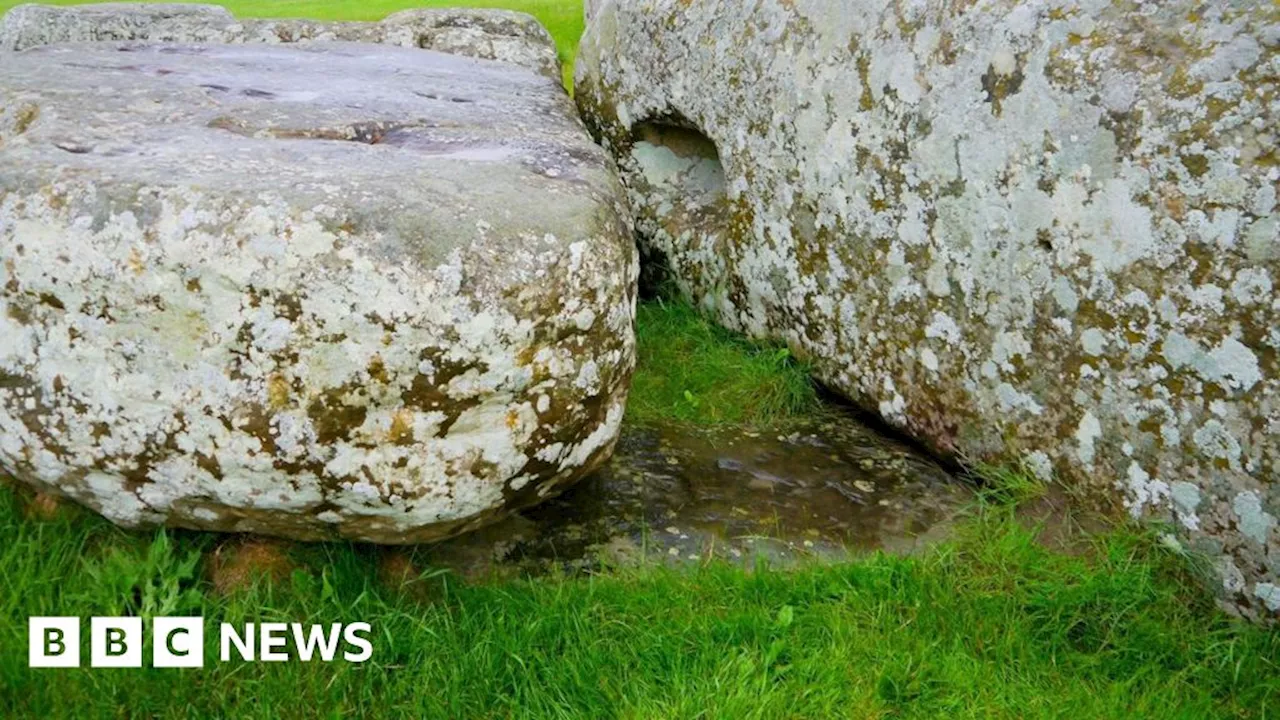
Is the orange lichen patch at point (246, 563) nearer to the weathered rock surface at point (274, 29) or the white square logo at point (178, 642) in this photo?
the white square logo at point (178, 642)

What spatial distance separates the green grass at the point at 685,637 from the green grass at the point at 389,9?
7467mm

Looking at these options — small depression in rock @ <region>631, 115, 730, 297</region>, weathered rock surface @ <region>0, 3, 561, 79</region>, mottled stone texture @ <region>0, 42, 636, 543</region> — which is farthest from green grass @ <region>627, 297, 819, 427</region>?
weathered rock surface @ <region>0, 3, 561, 79</region>

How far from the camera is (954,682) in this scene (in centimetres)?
317

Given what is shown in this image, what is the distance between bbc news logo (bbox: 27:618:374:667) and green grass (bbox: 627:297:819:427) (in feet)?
5.81

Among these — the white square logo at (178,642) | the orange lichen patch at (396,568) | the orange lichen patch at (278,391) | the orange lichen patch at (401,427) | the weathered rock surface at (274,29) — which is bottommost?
the white square logo at (178,642)

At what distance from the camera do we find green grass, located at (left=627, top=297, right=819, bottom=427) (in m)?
4.76

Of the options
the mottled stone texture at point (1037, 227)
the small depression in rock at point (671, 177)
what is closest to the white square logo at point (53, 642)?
the mottled stone texture at point (1037, 227)

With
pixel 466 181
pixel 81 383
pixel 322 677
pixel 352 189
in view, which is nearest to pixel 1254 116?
pixel 466 181

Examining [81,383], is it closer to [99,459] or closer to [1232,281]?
[99,459]

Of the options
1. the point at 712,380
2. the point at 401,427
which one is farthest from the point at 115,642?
the point at 712,380

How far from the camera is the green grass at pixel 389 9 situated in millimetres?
11531

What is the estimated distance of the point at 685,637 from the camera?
10.9ft

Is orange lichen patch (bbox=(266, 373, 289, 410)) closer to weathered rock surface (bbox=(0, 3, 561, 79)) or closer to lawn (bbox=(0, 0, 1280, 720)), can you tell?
lawn (bbox=(0, 0, 1280, 720))

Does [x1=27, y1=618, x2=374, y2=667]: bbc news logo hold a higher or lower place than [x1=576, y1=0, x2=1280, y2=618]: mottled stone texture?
lower
